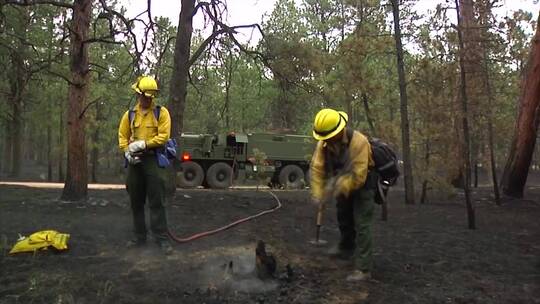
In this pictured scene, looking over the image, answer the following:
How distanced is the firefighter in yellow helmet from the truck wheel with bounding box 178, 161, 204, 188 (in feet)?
40.7

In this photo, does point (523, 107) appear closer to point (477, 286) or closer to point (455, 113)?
point (455, 113)

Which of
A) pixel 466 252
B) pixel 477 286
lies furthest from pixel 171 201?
pixel 477 286

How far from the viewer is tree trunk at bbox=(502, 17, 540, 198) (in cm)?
1248

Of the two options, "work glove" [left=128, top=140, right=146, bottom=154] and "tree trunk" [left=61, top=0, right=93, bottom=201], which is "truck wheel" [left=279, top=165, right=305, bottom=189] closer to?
"tree trunk" [left=61, top=0, right=93, bottom=201]

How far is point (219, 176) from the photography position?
17.8 m

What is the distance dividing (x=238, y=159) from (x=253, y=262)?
42.9ft

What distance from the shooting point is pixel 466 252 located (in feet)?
20.6

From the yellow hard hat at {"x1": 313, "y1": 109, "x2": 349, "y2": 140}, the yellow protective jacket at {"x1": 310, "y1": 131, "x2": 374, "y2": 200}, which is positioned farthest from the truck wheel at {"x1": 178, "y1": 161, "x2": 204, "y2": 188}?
the yellow hard hat at {"x1": 313, "y1": 109, "x2": 349, "y2": 140}

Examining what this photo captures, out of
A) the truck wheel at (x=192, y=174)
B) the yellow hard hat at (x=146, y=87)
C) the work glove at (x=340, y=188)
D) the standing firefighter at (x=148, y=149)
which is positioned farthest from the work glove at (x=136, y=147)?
the truck wheel at (x=192, y=174)

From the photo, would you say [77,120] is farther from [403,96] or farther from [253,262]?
[403,96]

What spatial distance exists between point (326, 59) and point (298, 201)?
3.22 meters

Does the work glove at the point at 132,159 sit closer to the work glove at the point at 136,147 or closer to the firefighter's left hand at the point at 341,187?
the work glove at the point at 136,147

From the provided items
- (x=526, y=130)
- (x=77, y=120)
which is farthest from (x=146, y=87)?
(x=526, y=130)

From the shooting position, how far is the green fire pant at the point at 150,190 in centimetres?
574
